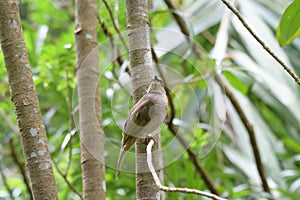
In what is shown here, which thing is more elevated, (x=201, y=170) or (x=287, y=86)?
(x=287, y=86)

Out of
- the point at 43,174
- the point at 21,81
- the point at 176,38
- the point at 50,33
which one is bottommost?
the point at 43,174

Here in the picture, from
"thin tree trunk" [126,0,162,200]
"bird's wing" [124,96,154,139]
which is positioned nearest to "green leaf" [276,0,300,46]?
"thin tree trunk" [126,0,162,200]

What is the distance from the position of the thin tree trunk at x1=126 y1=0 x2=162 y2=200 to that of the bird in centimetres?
2

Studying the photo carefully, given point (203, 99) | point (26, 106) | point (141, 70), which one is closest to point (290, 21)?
point (141, 70)

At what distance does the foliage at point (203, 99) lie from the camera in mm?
1579

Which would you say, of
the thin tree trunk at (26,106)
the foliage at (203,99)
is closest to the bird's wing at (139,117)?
the thin tree trunk at (26,106)

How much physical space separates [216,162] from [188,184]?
0.56m

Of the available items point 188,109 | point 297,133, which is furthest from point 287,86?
point 188,109

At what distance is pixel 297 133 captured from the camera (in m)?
2.37

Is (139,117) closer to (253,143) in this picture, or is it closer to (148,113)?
(148,113)

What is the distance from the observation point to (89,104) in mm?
1101

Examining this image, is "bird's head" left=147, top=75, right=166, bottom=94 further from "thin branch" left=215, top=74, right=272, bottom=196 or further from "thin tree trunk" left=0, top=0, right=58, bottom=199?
"thin branch" left=215, top=74, right=272, bottom=196

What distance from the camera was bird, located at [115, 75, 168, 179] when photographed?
0.74 m

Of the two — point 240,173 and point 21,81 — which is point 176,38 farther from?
point 240,173
